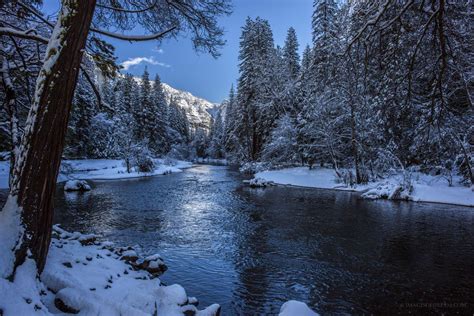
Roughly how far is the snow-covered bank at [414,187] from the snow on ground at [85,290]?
1599 cm

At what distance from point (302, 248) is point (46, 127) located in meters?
7.28

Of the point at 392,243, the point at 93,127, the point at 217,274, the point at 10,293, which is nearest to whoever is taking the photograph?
the point at 10,293

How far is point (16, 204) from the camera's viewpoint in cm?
286

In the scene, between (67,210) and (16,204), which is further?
(67,210)

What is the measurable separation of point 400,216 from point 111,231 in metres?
11.5

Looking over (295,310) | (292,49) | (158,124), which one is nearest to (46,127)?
(295,310)

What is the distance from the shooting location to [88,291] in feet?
12.0

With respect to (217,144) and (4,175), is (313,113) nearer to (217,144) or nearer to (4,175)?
(4,175)

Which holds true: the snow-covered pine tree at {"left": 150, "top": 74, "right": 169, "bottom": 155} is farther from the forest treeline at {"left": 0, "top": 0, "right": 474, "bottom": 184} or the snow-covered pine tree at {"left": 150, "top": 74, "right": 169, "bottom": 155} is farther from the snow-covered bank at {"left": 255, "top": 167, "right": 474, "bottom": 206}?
the snow-covered bank at {"left": 255, "top": 167, "right": 474, "bottom": 206}

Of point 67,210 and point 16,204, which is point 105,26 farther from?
point 67,210

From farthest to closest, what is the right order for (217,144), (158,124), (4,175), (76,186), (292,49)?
1. (217,144)
2. (158,124)
3. (292,49)
4. (4,175)
5. (76,186)

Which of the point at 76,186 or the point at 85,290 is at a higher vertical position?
the point at 85,290

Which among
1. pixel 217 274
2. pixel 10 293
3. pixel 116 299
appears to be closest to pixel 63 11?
pixel 10 293

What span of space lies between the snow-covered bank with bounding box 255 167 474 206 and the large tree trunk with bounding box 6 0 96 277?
17815 millimetres
